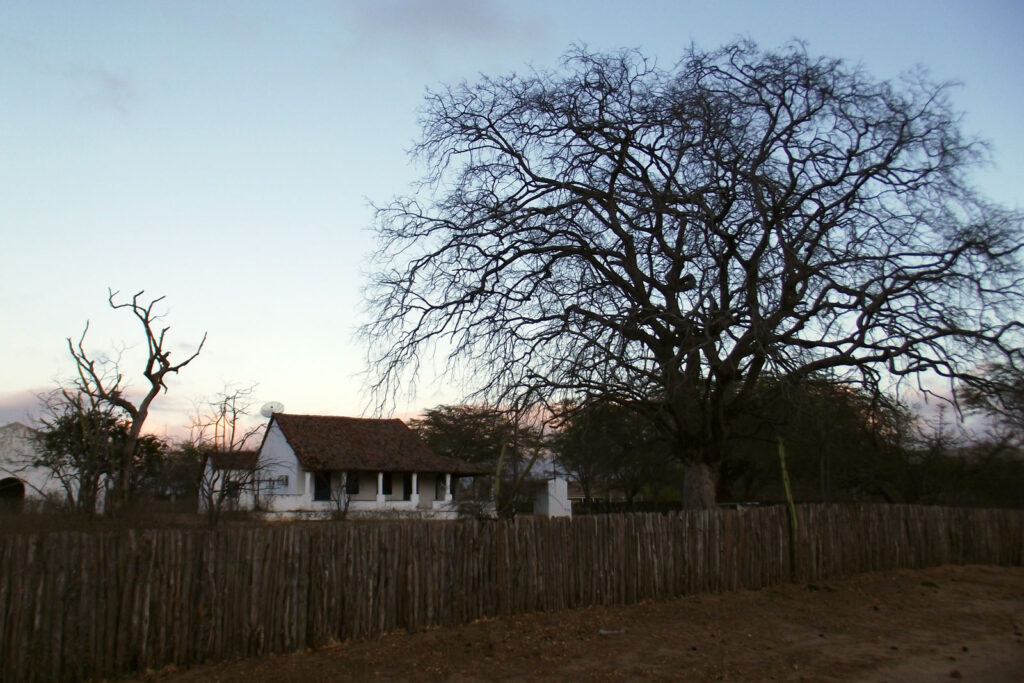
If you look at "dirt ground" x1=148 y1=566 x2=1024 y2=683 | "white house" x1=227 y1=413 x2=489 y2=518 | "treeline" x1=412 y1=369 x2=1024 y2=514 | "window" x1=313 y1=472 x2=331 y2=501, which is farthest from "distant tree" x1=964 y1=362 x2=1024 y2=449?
"window" x1=313 y1=472 x2=331 y2=501

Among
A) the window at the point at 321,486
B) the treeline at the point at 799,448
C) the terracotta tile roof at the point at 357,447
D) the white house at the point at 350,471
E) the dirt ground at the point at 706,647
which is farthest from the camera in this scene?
the terracotta tile roof at the point at 357,447

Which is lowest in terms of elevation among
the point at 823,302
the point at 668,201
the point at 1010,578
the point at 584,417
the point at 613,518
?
the point at 1010,578

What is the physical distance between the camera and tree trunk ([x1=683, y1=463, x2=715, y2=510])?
14695mm

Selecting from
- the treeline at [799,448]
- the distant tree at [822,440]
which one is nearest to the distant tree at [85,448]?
the treeline at [799,448]

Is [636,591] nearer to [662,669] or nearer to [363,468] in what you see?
[662,669]

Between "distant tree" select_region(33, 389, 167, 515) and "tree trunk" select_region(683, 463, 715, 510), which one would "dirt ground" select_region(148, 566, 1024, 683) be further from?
"distant tree" select_region(33, 389, 167, 515)

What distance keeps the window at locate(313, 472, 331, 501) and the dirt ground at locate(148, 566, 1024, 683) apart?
26577 mm

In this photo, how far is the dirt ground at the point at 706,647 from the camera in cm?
735

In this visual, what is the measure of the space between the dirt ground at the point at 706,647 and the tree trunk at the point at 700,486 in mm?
2937

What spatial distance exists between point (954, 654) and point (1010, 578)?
7937mm

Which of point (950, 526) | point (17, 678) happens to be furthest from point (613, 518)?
point (950, 526)

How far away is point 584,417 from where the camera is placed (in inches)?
495

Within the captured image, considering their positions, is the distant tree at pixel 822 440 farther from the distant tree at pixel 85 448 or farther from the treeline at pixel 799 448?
the distant tree at pixel 85 448

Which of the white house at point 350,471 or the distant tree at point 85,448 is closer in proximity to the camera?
the distant tree at point 85,448
